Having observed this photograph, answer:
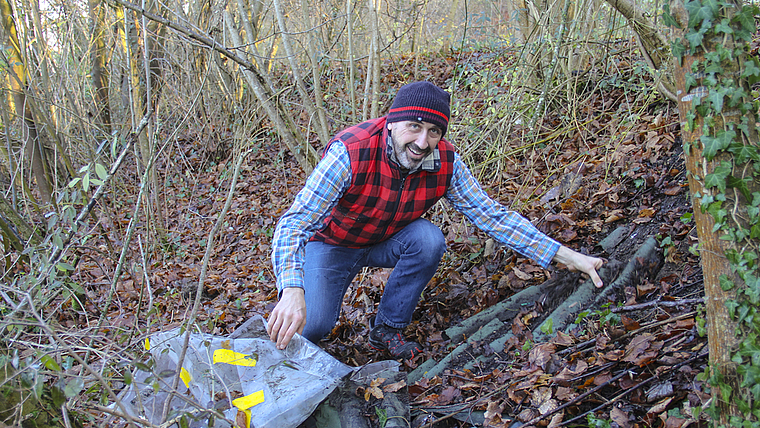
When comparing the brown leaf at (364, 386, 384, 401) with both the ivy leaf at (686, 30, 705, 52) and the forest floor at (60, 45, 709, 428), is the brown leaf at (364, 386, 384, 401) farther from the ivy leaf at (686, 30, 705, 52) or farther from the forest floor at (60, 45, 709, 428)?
the ivy leaf at (686, 30, 705, 52)

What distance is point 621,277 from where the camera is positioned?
8.54ft

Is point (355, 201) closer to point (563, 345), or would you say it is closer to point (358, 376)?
point (358, 376)

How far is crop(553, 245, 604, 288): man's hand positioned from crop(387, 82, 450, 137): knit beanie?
3.27ft

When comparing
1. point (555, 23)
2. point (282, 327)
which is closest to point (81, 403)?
point (282, 327)

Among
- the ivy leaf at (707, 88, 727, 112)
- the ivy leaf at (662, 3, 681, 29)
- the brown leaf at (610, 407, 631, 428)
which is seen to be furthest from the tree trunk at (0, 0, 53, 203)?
the ivy leaf at (707, 88, 727, 112)

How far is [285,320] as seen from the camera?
7.29 feet

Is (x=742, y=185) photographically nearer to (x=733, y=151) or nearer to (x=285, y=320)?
(x=733, y=151)

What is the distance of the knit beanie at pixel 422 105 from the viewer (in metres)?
2.57

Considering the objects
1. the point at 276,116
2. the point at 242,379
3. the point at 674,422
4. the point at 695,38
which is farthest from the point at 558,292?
the point at 276,116

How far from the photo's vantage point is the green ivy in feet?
4.54

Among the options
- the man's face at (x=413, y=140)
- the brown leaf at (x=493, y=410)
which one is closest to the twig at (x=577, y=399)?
the brown leaf at (x=493, y=410)

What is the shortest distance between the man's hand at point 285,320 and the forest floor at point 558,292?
295 millimetres

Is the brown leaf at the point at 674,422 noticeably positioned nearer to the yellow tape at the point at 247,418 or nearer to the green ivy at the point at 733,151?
the green ivy at the point at 733,151

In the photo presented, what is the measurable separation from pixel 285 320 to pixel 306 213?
61 cm
